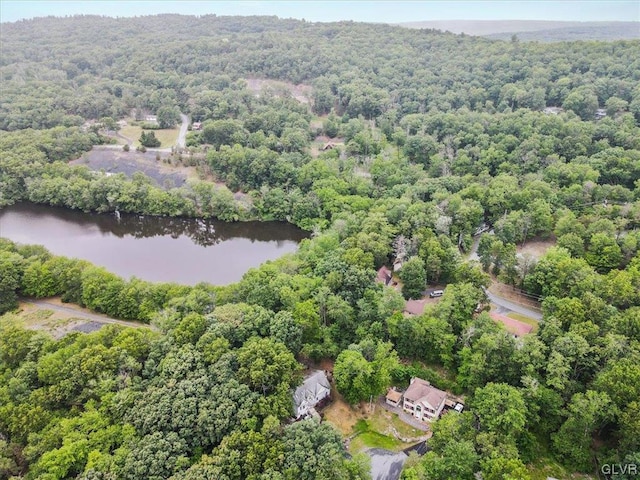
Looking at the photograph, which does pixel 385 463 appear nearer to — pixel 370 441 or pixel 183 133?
pixel 370 441

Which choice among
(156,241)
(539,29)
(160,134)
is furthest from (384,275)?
(539,29)

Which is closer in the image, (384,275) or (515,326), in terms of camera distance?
(515,326)

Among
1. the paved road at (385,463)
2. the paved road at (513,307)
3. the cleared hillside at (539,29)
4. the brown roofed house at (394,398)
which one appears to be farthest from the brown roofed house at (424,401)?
the cleared hillside at (539,29)

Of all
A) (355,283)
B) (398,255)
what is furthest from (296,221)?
(355,283)

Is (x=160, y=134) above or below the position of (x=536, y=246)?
above

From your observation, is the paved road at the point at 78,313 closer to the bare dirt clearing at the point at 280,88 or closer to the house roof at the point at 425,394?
the house roof at the point at 425,394

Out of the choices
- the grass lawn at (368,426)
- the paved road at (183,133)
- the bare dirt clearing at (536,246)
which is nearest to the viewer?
the grass lawn at (368,426)

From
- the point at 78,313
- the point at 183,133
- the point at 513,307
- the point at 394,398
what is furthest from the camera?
the point at 183,133

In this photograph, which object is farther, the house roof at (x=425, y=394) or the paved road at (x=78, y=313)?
the paved road at (x=78, y=313)

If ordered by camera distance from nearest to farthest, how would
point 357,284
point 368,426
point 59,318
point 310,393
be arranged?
point 368,426 < point 310,393 < point 357,284 < point 59,318
